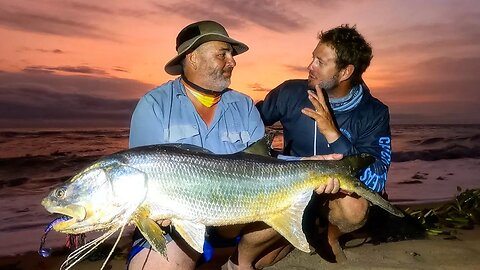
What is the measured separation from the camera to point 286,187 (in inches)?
132

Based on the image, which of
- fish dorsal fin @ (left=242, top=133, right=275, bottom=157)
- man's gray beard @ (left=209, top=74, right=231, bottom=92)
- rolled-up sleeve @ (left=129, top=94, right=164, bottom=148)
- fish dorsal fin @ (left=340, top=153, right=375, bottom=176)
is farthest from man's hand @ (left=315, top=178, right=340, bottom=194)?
rolled-up sleeve @ (left=129, top=94, right=164, bottom=148)

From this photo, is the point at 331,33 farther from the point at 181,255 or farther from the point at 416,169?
the point at 416,169

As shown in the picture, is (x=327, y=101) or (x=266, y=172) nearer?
(x=266, y=172)

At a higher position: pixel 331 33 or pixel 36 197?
pixel 331 33

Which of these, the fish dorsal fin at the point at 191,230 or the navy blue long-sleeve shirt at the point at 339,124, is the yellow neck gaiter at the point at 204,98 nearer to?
the navy blue long-sleeve shirt at the point at 339,124

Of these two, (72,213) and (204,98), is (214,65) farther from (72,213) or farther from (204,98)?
(72,213)

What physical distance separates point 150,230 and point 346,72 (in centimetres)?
311

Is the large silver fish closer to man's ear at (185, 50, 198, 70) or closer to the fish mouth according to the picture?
the fish mouth

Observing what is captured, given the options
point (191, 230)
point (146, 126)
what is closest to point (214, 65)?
point (146, 126)

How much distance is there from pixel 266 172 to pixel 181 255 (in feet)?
3.41

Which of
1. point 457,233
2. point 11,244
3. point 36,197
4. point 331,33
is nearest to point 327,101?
point 331,33

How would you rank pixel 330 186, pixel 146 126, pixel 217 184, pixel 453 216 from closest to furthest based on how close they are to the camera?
pixel 217 184
pixel 330 186
pixel 146 126
pixel 453 216

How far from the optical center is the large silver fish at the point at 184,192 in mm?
2766

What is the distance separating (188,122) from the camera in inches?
153
